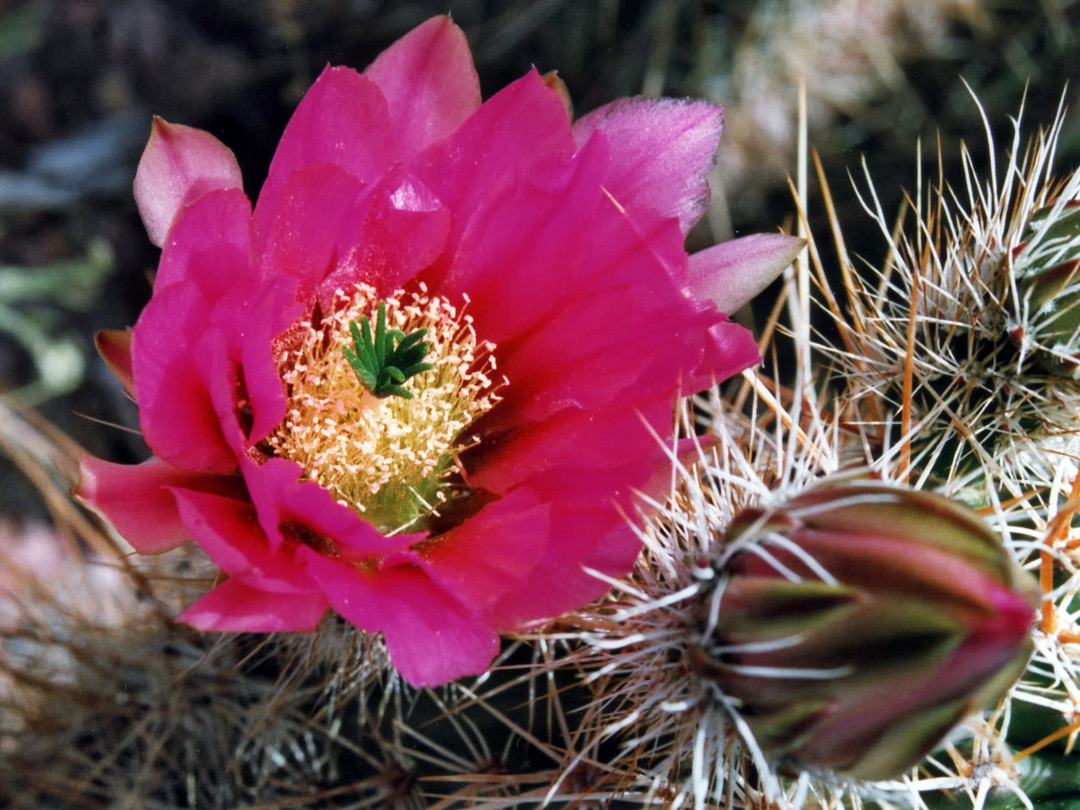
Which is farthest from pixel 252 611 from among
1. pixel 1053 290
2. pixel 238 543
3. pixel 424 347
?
pixel 1053 290

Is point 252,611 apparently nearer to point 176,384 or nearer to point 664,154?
point 176,384

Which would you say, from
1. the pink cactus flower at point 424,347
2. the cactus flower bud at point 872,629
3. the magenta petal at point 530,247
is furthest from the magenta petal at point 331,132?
the cactus flower bud at point 872,629

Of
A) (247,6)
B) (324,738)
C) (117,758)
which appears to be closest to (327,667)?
(324,738)

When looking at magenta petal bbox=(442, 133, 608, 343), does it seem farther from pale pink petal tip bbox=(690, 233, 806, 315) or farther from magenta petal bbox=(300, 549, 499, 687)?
magenta petal bbox=(300, 549, 499, 687)

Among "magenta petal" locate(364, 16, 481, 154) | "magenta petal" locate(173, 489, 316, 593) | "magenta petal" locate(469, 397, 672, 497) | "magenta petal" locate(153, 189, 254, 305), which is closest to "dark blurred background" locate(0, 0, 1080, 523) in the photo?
"magenta petal" locate(364, 16, 481, 154)

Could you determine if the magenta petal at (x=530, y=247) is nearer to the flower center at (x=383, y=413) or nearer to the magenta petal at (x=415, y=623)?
the flower center at (x=383, y=413)
